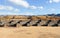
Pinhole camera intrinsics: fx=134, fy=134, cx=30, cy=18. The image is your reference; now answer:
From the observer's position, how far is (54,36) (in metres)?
9.57

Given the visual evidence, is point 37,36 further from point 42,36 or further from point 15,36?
point 15,36

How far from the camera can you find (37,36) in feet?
31.9

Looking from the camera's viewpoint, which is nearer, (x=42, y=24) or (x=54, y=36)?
(x=54, y=36)

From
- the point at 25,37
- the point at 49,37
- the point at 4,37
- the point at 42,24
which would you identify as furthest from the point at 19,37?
the point at 42,24

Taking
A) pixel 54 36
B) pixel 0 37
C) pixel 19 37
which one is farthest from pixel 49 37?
pixel 0 37

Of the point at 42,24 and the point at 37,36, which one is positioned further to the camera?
the point at 42,24

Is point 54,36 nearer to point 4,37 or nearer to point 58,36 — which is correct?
point 58,36

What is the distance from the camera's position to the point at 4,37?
979cm

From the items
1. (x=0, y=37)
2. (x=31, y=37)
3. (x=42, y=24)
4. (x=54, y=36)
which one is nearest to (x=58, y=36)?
(x=54, y=36)

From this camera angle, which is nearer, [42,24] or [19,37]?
[19,37]

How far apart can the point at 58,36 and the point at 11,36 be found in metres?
3.43

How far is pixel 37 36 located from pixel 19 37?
4.29ft

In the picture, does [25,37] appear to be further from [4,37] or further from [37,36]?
[4,37]

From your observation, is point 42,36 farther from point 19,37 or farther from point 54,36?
point 19,37
